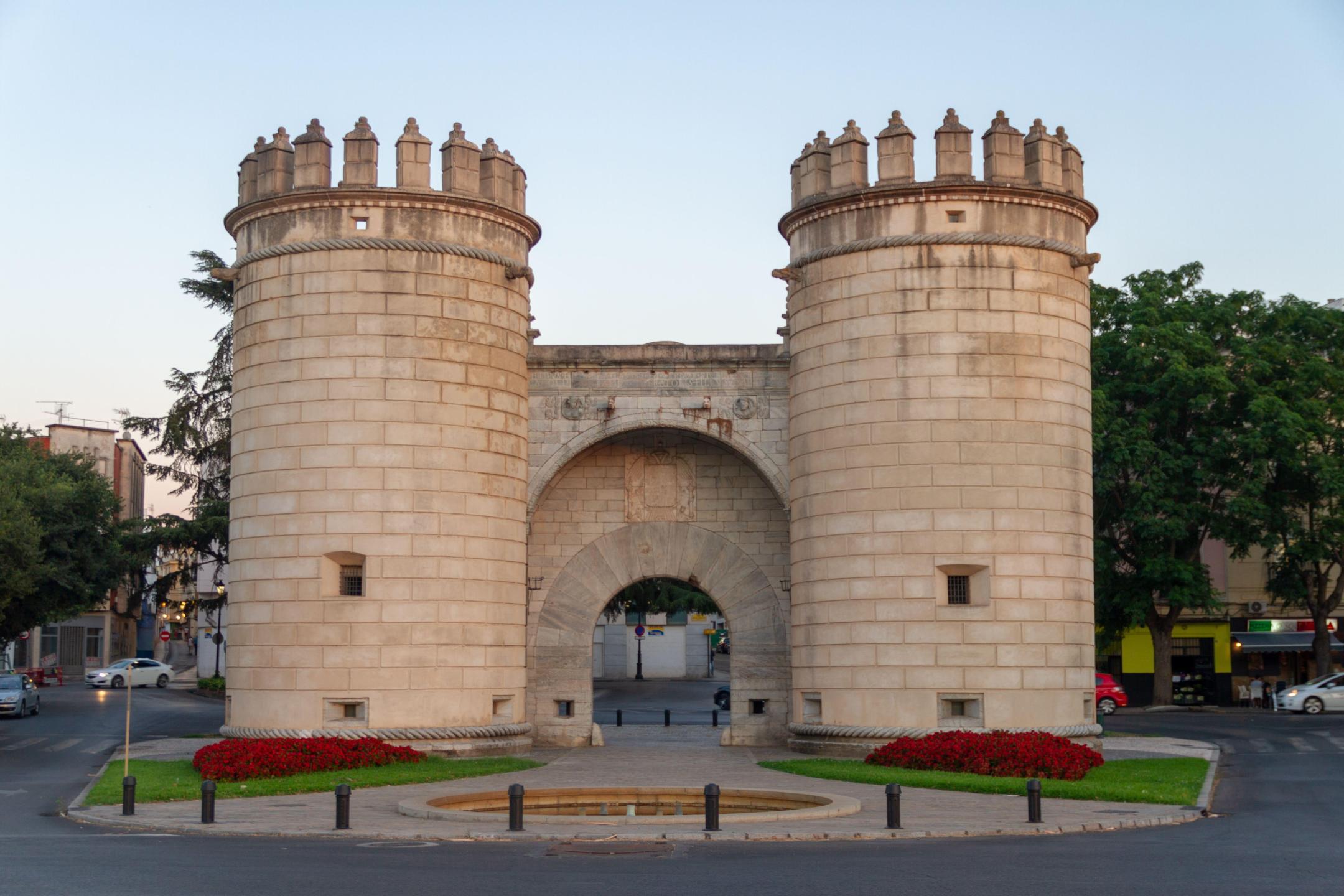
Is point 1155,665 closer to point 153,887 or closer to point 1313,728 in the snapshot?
point 1313,728

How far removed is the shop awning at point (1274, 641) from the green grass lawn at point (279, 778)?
106 ft

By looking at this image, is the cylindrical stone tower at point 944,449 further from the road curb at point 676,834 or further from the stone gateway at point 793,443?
the road curb at point 676,834

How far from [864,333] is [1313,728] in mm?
17260

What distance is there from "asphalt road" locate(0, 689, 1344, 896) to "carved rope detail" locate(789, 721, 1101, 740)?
5817 millimetres

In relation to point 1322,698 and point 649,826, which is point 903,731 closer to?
point 649,826

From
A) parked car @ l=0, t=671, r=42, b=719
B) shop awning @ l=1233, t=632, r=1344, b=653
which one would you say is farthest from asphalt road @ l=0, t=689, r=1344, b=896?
Answer: shop awning @ l=1233, t=632, r=1344, b=653

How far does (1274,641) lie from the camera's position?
48.6 m

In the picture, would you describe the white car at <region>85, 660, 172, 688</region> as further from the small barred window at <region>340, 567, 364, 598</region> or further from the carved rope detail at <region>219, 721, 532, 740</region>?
the small barred window at <region>340, 567, 364, 598</region>

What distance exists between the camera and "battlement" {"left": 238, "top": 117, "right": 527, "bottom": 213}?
25656 millimetres

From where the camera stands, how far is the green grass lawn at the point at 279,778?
1964 centimetres

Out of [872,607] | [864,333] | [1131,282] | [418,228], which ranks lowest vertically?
[872,607]

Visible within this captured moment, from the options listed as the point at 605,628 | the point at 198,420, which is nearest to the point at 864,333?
the point at 198,420

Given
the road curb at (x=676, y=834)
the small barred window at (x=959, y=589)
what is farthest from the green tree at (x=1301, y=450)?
the road curb at (x=676, y=834)

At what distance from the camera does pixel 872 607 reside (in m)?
24.6
